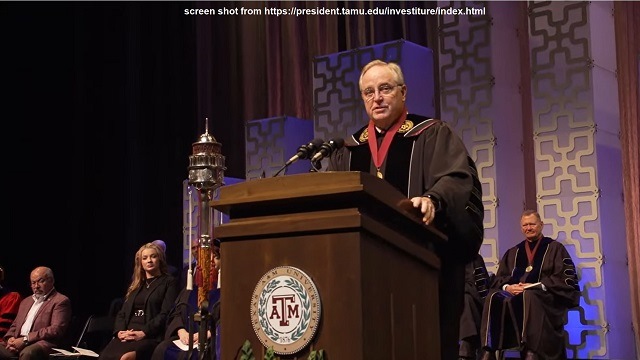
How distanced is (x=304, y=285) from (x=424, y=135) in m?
0.91

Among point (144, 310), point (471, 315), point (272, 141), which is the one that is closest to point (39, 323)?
point (144, 310)

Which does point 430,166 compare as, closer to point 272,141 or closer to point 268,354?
point 268,354

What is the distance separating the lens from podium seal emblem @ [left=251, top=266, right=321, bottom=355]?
1.92 metres

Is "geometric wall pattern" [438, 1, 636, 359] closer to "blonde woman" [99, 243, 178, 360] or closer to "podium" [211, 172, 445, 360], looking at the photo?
"blonde woman" [99, 243, 178, 360]

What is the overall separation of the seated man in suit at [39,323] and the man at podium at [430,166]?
485cm

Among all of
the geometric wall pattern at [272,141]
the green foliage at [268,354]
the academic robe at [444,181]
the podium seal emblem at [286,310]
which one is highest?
the geometric wall pattern at [272,141]

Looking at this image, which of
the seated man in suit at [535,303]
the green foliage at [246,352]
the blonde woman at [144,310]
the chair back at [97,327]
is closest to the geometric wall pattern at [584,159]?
the seated man in suit at [535,303]

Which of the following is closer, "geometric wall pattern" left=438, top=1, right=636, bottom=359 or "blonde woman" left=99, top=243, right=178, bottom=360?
"blonde woman" left=99, top=243, right=178, bottom=360

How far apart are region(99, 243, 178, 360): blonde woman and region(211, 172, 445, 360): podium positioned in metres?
4.26

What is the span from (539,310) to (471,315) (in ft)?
1.66

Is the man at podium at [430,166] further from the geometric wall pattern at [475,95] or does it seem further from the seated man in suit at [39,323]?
the seated man in suit at [39,323]

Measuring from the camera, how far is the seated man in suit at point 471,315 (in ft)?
20.3

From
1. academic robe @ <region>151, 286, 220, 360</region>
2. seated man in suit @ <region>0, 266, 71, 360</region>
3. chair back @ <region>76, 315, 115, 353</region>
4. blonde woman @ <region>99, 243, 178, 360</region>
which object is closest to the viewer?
academic robe @ <region>151, 286, 220, 360</region>

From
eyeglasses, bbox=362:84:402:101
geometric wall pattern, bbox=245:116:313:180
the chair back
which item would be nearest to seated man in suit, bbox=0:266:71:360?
the chair back
